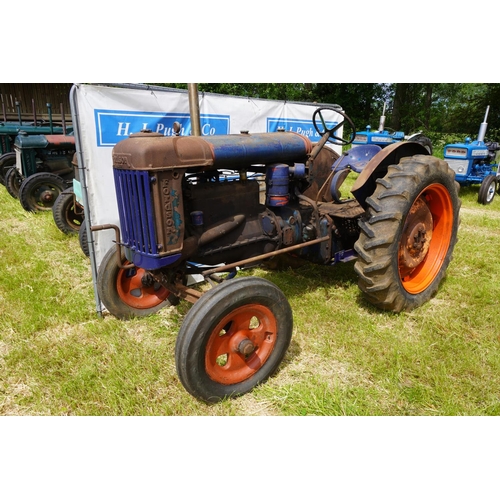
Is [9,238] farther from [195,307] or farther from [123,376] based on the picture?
[195,307]

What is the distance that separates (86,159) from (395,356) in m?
2.95

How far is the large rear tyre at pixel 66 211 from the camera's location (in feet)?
17.7

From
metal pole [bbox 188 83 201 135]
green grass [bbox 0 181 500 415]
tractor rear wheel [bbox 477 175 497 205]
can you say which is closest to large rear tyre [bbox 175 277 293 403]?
green grass [bbox 0 181 500 415]

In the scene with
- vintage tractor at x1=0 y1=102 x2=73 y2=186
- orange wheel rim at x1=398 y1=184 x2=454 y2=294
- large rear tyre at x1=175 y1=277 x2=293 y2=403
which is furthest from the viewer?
vintage tractor at x1=0 y1=102 x2=73 y2=186

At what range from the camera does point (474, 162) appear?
349 inches

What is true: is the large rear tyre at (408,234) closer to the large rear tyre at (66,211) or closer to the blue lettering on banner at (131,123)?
the blue lettering on banner at (131,123)

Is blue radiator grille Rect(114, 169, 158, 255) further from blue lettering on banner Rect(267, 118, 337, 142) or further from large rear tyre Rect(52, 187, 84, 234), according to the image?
large rear tyre Rect(52, 187, 84, 234)

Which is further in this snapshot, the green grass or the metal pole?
the metal pole

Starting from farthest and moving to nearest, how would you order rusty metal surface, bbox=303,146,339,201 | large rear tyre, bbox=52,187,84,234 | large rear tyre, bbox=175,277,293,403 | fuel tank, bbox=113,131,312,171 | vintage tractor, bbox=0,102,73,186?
vintage tractor, bbox=0,102,73,186, large rear tyre, bbox=52,187,84,234, rusty metal surface, bbox=303,146,339,201, fuel tank, bbox=113,131,312,171, large rear tyre, bbox=175,277,293,403

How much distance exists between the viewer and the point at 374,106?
19.2m

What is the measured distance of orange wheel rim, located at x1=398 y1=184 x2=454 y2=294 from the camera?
342 centimetres

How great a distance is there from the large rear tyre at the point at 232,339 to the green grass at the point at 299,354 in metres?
→ 0.14

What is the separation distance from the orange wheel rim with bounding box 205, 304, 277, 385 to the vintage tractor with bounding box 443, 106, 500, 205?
7483mm

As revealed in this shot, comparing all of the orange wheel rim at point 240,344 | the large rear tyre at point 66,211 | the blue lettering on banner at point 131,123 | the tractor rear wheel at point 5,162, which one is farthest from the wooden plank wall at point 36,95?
the orange wheel rim at point 240,344
